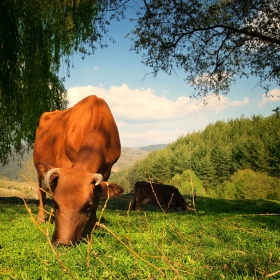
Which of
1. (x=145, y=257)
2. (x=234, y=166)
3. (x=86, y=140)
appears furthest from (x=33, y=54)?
(x=234, y=166)

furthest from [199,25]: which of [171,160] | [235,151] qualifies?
[171,160]

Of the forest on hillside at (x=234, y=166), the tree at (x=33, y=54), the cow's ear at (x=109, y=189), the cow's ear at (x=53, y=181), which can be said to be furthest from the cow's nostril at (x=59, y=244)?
the forest on hillside at (x=234, y=166)

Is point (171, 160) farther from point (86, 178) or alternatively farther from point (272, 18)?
point (86, 178)

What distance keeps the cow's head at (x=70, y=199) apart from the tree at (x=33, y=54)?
280 inches

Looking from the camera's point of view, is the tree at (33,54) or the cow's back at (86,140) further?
the tree at (33,54)

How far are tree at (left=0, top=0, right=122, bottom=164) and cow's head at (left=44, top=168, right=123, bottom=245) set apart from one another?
7121mm

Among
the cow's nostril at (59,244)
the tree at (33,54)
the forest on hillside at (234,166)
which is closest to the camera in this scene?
the cow's nostril at (59,244)

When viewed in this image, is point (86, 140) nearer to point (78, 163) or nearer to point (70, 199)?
point (78, 163)

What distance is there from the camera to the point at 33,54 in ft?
42.4

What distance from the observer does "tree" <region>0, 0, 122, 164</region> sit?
10.4 m

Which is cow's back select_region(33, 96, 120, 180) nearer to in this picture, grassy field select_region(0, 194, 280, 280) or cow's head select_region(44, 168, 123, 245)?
cow's head select_region(44, 168, 123, 245)

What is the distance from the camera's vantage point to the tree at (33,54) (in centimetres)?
1041

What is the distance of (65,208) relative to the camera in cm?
429

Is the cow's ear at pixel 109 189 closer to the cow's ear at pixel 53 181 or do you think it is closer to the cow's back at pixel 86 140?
the cow's back at pixel 86 140
